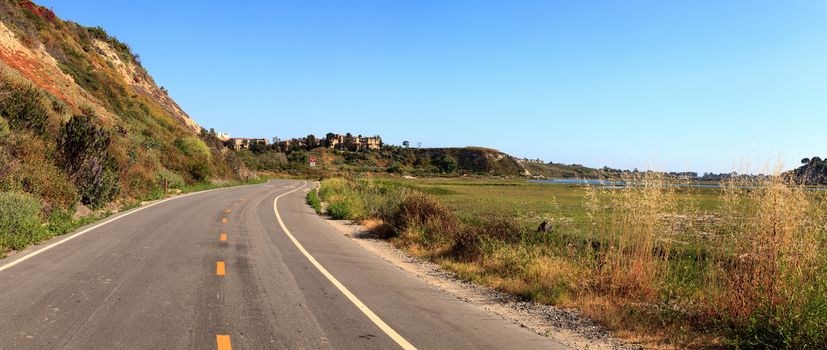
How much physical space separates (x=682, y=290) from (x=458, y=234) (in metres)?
6.31

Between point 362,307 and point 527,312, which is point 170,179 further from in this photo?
point 527,312

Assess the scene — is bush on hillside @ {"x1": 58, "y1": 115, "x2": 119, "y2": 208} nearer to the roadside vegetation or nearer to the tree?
the roadside vegetation

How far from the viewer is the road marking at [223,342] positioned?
218 inches

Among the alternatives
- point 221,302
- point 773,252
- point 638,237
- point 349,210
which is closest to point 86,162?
point 349,210

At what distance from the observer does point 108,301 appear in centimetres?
721

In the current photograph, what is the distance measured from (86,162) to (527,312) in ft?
65.5

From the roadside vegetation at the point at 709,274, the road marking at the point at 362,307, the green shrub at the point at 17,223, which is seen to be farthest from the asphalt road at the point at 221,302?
the roadside vegetation at the point at 709,274

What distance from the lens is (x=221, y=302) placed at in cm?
741

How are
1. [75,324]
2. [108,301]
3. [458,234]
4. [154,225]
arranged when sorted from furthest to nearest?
[154,225], [458,234], [108,301], [75,324]

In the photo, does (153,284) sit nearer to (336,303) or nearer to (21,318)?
(21,318)

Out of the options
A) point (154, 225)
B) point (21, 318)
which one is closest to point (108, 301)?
point (21, 318)

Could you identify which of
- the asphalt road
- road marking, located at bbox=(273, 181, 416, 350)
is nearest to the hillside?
the asphalt road

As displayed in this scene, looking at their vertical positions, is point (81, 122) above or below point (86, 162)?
above

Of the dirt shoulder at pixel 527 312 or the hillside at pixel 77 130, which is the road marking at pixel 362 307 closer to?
the dirt shoulder at pixel 527 312
